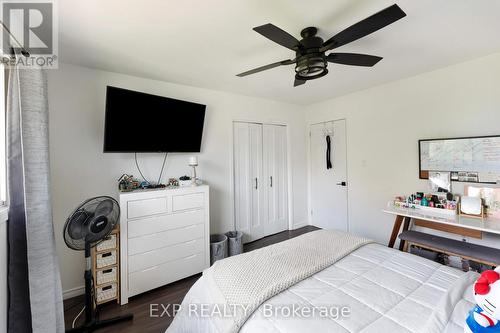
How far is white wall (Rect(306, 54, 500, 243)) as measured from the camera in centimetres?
243

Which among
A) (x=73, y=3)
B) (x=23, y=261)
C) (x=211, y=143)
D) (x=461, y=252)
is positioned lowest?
(x=461, y=252)

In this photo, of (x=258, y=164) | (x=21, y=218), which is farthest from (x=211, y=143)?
(x=21, y=218)

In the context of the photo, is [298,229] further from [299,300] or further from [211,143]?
[299,300]

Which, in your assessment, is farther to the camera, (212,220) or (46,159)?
(212,220)

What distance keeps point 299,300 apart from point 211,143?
96.5 inches

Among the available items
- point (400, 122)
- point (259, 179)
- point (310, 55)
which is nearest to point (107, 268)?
point (259, 179)

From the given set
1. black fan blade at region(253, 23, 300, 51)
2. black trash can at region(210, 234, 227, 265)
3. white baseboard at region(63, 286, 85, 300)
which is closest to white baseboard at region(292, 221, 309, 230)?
black trash can at region(210, 234, 227, 265)

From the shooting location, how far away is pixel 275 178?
13.1 ft

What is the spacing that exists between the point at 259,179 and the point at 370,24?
278 cm

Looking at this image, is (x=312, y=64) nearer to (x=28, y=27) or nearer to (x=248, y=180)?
(x=28, y=27)

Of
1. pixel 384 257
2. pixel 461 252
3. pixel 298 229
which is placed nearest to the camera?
pixel 384 257

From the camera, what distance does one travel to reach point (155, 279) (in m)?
2.35

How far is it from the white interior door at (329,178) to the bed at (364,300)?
2172 mm

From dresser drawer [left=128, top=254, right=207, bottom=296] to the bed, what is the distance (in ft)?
3.07
